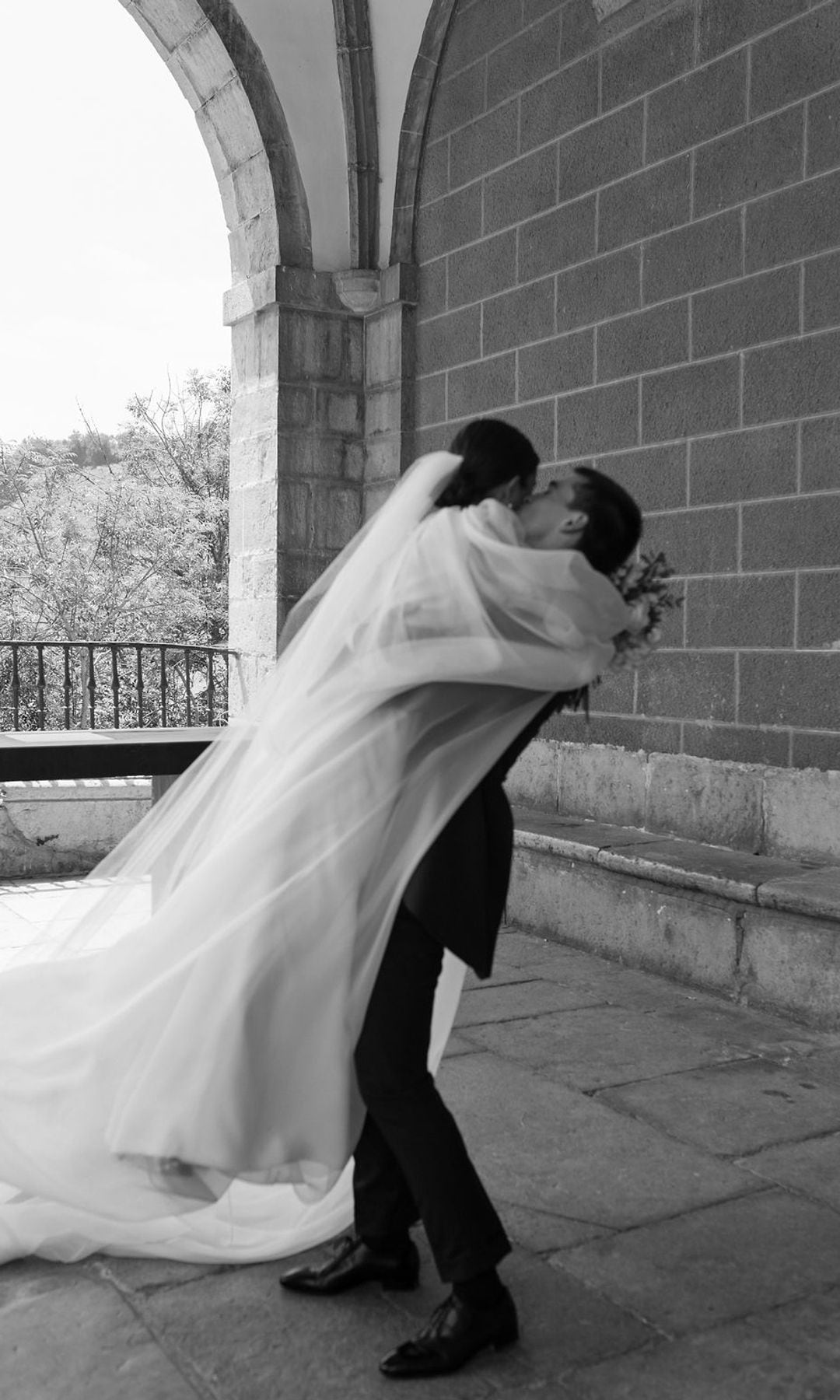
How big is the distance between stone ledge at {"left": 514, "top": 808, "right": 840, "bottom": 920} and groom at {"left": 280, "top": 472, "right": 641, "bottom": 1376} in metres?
1.69

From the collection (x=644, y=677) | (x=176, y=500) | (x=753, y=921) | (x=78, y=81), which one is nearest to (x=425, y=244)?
(x=644, y=677)

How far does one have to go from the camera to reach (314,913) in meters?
1.74

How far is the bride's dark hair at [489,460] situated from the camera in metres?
1.81

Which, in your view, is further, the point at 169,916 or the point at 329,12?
the point at 329,12

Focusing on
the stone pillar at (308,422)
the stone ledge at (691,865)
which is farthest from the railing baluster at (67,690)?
the stone ledge at (691,865)

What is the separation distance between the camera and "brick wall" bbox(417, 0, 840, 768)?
12.6ft

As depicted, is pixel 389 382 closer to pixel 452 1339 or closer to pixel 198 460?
pixel 452 1339

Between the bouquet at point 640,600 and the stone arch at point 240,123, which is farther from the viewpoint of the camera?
the stone arch at point 240,123

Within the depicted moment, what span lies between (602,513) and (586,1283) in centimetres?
115

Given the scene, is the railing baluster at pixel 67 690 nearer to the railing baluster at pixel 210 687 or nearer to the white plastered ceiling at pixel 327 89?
the railing baluster at pixel 210 687

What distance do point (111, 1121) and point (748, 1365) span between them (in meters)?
0.92

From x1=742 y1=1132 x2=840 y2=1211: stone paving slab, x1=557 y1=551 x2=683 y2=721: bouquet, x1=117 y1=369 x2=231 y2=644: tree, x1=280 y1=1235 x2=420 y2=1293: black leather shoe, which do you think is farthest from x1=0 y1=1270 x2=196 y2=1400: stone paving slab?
x1=117 y1=369 x2=231 y2=644: tree

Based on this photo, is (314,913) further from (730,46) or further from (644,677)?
(730,46)

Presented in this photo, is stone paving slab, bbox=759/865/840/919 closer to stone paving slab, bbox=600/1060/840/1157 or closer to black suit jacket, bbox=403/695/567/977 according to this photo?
stone paving slab, bbox=600/1060/840/1157
